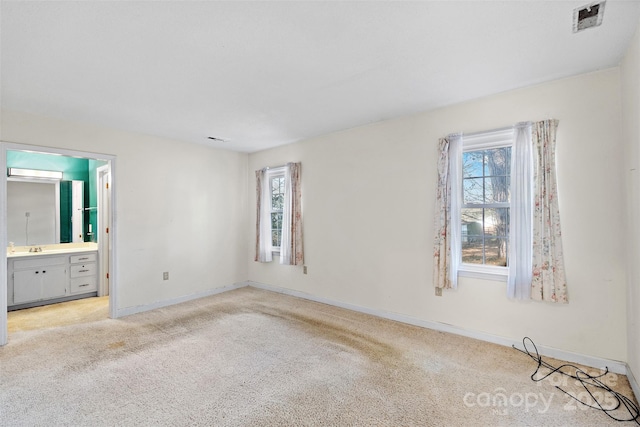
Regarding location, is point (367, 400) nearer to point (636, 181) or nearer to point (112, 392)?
point (112, 392)

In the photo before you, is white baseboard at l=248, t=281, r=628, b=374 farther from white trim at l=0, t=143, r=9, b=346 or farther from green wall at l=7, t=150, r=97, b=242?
green wall at l=7, t=150, r=97, b=242

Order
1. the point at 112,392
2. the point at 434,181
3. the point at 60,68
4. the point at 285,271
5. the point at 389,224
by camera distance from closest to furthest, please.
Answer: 1. the point at 112,392
2. the point at 60,68
3. the point at 434,181
4. the point at 389,224
5. the point at 285,271

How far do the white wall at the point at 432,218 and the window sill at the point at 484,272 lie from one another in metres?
0.06

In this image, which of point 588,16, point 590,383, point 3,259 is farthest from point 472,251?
point 3,259

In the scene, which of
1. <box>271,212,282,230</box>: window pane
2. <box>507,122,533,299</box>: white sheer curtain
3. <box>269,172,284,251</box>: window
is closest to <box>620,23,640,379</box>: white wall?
<box>507,122,533,299</box>: white sheer curtain

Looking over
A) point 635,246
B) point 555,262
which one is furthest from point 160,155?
point 635,246

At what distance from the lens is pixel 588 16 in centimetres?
186

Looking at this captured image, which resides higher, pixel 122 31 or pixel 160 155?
pixel 122 31

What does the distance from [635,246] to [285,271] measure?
4127mm

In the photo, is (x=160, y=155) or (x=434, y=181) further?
(x=160, y=155)

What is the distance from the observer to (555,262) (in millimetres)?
2684

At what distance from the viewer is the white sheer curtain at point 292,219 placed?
4777 mm

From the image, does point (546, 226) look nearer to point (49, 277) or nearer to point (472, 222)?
point (472, 222)

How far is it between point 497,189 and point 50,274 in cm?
617
